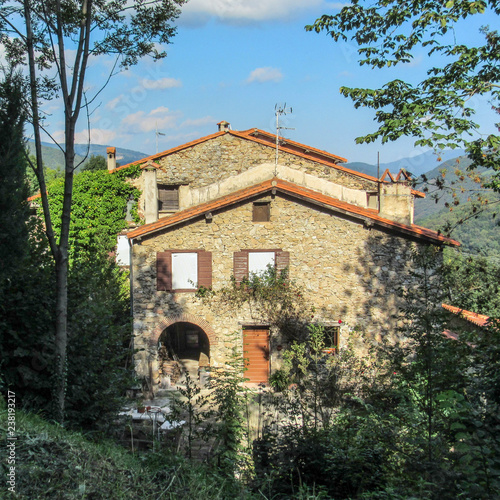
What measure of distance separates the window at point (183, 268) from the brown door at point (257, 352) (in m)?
2.11

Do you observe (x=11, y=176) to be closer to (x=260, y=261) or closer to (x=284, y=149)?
(x=260, y=261)

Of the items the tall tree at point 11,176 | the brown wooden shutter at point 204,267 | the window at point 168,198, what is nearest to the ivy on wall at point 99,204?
the window at point 168,198

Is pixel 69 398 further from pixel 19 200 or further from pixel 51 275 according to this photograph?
pixel 19 200

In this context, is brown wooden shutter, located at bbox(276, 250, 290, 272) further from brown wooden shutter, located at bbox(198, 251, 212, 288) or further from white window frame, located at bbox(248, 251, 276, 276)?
brown wooden shutter, located at bbox(198, 251, 212, 288)

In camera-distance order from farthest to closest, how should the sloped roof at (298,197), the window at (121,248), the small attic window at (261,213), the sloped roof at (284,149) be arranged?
the window at (121,248), the sloped roof at (284,149), the small attic window at (261,213), the sloped roof at (298,197)

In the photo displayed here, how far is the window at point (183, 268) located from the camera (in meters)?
13.7

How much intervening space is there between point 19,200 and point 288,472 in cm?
516

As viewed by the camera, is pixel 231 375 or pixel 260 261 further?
pixel 260 261

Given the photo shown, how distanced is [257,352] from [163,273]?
3.90m

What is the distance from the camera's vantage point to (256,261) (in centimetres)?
1380

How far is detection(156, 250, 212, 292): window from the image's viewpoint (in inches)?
540

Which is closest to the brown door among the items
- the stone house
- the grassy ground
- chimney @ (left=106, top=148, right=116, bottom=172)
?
the stone house

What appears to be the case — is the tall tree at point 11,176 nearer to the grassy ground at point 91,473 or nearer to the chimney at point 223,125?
the grassy ground at point 91,473

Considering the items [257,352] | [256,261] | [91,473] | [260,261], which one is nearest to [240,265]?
[256,261]
